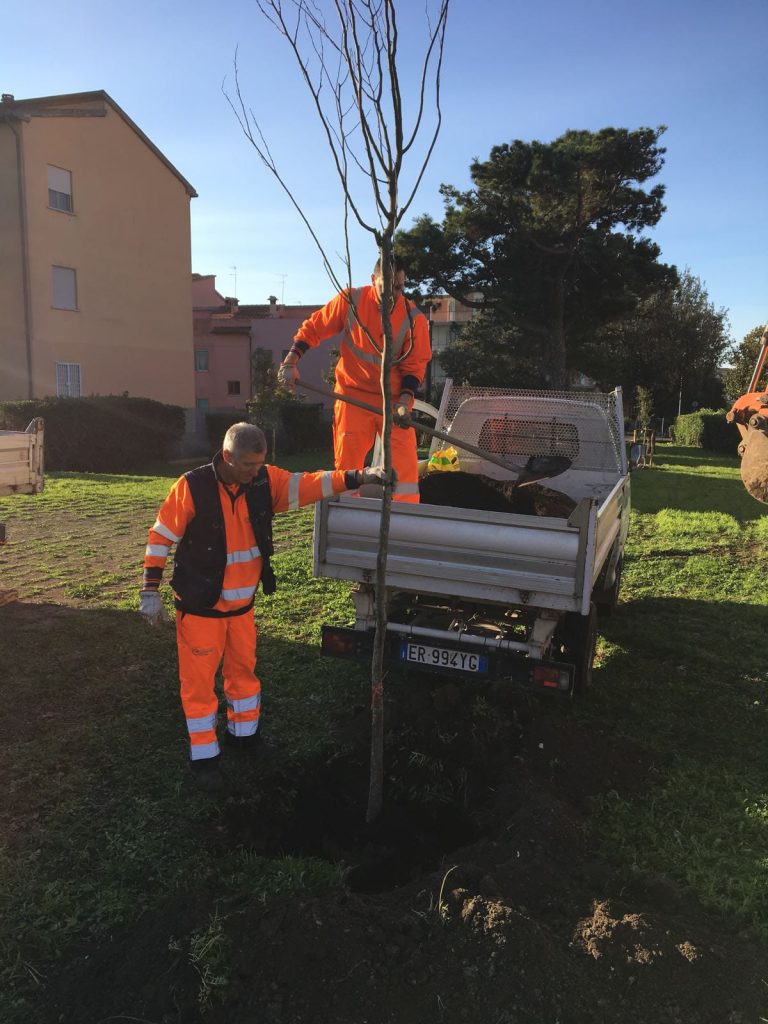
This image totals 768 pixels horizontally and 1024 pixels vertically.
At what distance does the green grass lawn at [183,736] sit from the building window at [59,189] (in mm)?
17395

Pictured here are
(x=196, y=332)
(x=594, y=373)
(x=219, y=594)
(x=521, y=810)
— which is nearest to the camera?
(x=521, y=810)

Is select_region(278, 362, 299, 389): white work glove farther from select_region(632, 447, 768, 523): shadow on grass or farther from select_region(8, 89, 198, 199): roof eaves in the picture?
select_region(8, 89, 198, 199): roof eaves

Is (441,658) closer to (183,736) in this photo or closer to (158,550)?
(183,736)

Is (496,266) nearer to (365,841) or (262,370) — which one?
(262,370)

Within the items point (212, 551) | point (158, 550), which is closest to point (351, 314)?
point (212, 551)

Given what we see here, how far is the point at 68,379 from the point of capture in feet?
75.2

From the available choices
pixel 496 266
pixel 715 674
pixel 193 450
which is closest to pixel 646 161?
pixel 496 266

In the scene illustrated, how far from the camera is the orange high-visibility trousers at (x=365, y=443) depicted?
4.62 meters

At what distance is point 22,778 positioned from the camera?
3650 millimetres

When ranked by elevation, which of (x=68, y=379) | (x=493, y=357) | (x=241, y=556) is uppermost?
(x=493, y=357)

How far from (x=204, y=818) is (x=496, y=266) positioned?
88.9 ft

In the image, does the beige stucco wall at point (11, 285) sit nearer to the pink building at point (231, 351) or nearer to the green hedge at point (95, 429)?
the green hedge at point (95, 429)

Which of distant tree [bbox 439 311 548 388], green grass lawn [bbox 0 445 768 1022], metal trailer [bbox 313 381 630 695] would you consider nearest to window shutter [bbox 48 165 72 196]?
distant tree [bbox 439 311 548 388]

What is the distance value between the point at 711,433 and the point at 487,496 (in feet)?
83.8
